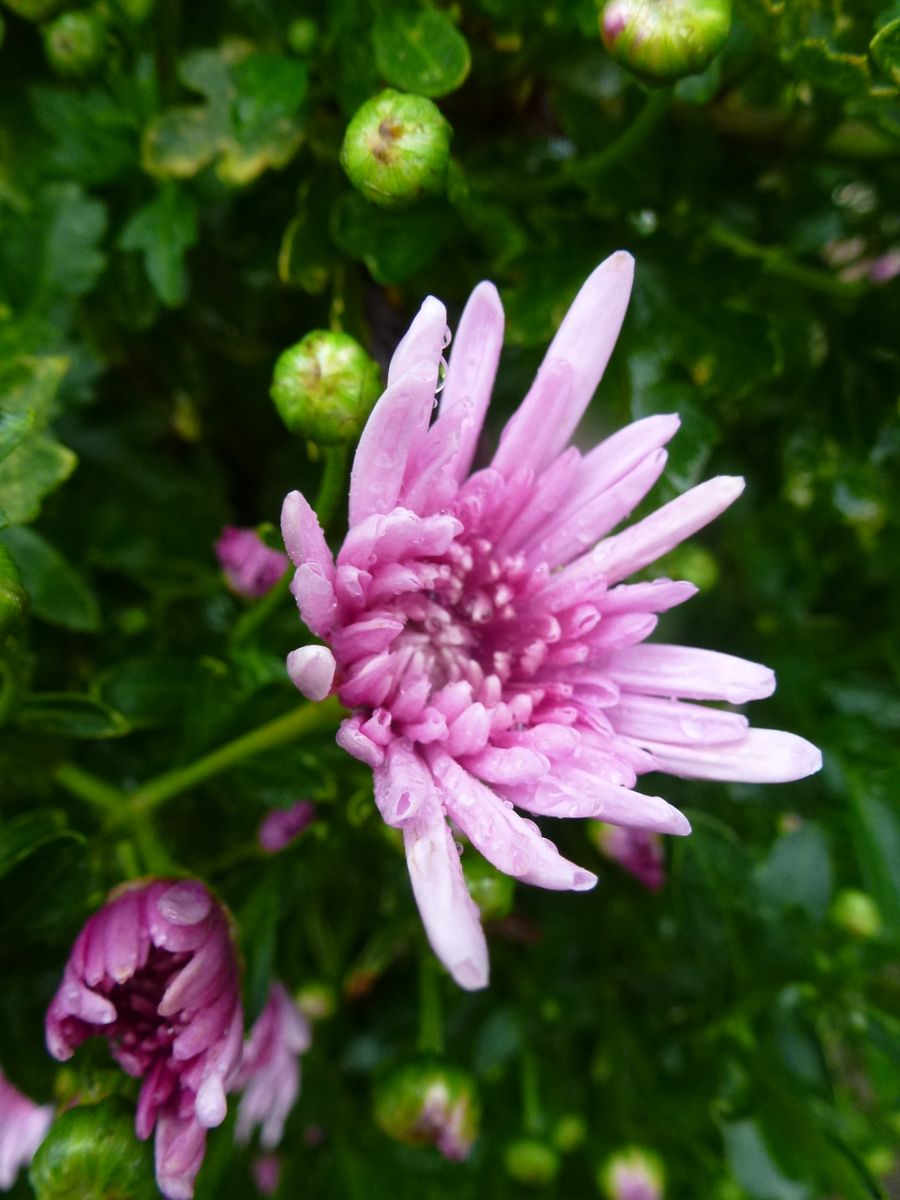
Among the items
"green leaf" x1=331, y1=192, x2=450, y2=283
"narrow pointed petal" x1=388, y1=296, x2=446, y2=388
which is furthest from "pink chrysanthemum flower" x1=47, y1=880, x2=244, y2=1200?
"green leaf" x1=331, y1=192, x2=450, y2=283

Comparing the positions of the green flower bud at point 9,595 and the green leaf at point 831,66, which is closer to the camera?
the green flower bud at point 9,595

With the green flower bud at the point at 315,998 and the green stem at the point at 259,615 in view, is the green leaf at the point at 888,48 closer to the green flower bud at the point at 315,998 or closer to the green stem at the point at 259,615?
the green stem at the point at 259,615

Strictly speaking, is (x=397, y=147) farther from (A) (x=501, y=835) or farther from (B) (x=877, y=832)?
(B) (x=877, y=832)

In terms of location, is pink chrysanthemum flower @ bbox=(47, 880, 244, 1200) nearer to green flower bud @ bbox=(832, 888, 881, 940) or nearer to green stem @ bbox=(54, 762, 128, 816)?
green stem @ bbox=(54, 762, 128, 816)

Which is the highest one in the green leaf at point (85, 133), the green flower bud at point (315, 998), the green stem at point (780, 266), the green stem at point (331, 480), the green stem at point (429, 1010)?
the green stem at point (780, 266)

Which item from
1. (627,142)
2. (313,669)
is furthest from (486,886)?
(627,142)

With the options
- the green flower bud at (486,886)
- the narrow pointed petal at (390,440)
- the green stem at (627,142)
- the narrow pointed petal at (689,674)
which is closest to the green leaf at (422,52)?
the green stem at (627,142)
